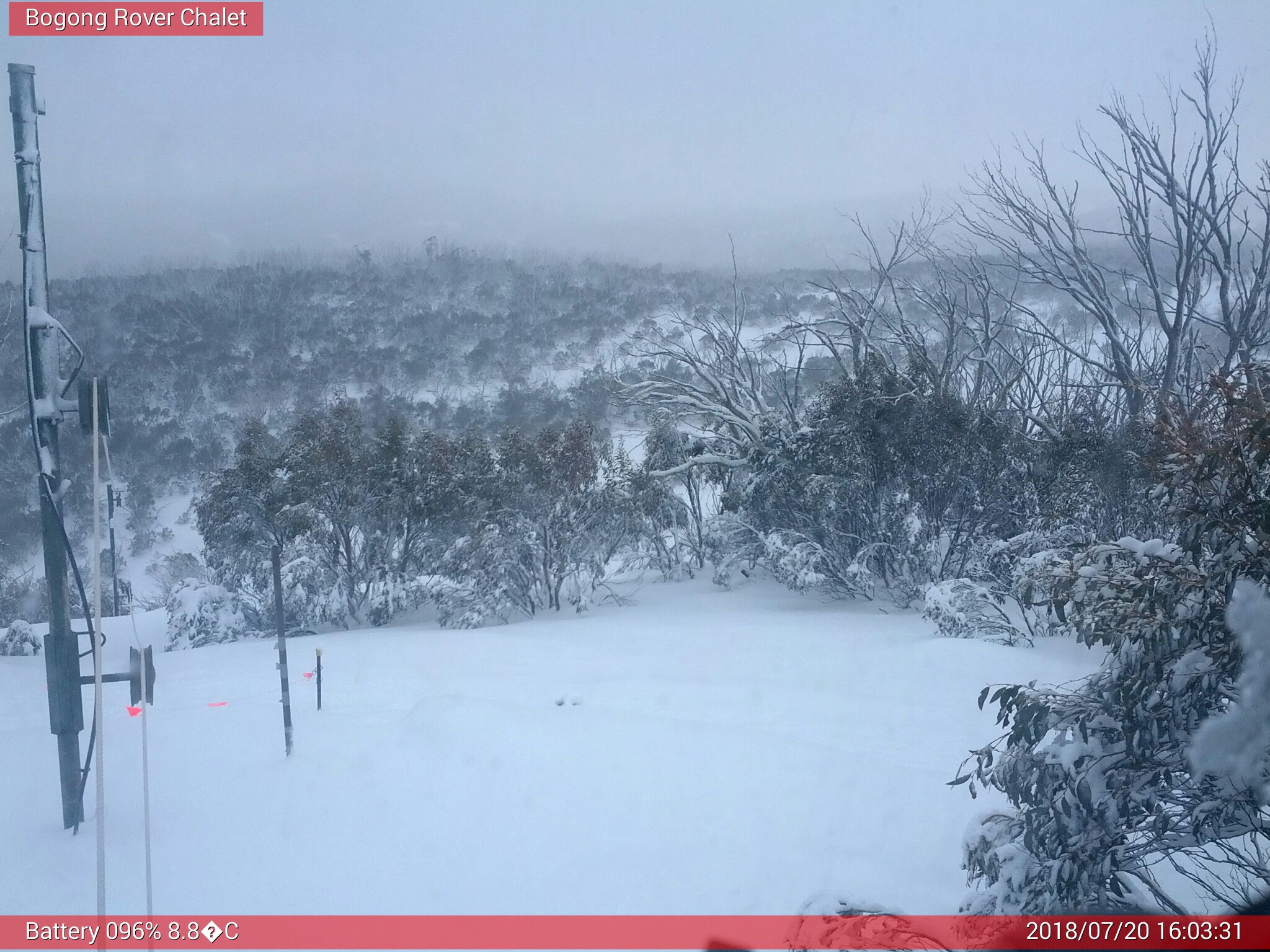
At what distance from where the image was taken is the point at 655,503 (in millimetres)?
14031

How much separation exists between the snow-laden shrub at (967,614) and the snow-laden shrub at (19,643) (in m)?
11.7

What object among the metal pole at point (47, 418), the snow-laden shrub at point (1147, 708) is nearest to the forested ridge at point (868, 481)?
the snow-laden shrub at point (1147, 708)

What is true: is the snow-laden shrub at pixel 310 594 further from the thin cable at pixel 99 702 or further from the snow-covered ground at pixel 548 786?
the thin cable at pixel 99 702

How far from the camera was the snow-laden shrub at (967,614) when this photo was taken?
8.12 meters

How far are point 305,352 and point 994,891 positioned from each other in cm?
2775

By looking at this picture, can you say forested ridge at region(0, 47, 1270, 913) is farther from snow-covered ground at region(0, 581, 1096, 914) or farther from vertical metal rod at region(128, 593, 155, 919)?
vertical metal rod at region(128, 593, 155, 919)

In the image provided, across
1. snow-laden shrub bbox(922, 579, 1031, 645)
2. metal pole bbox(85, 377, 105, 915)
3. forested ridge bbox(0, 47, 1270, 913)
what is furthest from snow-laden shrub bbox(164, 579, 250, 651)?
metal pole bbox(85, 377, 105, 915)

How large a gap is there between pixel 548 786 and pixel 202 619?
1079 cm

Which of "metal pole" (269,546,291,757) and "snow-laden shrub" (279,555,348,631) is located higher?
"metal pole" (269,546,291,757)

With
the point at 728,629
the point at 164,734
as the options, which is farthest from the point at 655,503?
the point at 164,734

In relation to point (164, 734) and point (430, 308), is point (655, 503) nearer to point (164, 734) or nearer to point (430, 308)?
point (164, 734)

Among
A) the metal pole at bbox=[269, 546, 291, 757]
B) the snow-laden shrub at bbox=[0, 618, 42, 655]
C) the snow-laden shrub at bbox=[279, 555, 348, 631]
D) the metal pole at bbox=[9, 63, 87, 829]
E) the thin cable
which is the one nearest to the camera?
the thin cable

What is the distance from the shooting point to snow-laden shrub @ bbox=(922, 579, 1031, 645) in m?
8.12

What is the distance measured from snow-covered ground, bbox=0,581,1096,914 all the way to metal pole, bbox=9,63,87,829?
0.57m
